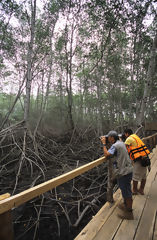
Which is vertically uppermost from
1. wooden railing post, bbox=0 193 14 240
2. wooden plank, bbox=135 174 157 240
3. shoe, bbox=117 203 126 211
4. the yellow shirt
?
the yellow shirt

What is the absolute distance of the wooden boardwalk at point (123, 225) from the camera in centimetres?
A: 133

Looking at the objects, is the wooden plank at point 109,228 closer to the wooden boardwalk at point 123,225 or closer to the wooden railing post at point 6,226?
the wooden boardwalk at point 123,225

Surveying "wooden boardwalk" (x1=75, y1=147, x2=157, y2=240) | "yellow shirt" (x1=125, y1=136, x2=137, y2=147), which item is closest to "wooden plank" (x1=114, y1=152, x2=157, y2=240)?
"wooden boardwalk" (x1=75, y1=147, x2=157, y2=240)

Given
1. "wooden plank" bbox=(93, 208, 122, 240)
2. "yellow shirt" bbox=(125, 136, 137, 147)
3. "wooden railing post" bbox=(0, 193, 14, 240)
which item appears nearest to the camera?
"wooden railing post" bbox=(0, 193, 14, 240)

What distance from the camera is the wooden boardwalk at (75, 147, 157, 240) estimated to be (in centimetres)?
133

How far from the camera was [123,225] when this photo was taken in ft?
4.82

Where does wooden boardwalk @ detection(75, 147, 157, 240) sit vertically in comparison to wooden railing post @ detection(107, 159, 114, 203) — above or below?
below

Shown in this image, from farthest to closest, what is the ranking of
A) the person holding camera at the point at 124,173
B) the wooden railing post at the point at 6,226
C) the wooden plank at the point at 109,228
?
1. the person holding camera at the point at 124,173
2. the wooden plank at the point at 109,228
3. the wooden railing post at the point at 6,226

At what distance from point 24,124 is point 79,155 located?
2558 mm

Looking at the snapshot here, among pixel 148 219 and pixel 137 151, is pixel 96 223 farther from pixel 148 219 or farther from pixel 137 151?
pixel 137 151

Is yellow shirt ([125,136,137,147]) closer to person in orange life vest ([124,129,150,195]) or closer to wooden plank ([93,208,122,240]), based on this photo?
person in orange life vest ([124,129,150,195])

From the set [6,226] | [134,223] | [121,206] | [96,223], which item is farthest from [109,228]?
[6,226]

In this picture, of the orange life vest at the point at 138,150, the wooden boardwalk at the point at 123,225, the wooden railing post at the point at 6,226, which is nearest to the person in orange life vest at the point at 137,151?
the orange life vest at the point at 138,150

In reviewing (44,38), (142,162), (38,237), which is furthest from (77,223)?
(44,38)
